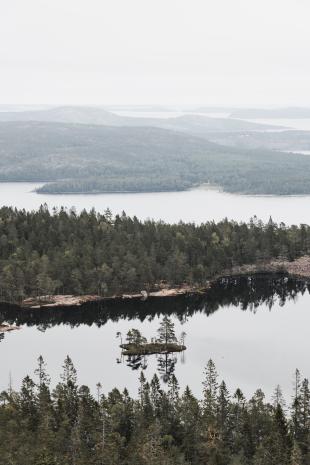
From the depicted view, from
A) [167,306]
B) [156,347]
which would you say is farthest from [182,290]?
[156,347]

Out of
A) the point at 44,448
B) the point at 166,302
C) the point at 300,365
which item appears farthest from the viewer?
the point at 166,302

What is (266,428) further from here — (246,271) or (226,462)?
(246,271)

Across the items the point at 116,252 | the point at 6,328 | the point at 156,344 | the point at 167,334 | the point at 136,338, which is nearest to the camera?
the point at 136,338

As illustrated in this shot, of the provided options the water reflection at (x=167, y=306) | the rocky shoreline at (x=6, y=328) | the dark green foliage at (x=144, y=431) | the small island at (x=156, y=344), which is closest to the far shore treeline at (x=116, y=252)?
the water reflection at (x=167, y=306)

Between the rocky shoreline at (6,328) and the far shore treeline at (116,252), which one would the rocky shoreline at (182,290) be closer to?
the far shore treeline at (116,252)

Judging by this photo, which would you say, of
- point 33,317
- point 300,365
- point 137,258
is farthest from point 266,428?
point 137,258

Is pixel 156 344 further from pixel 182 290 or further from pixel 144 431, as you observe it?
pixel 144 431
